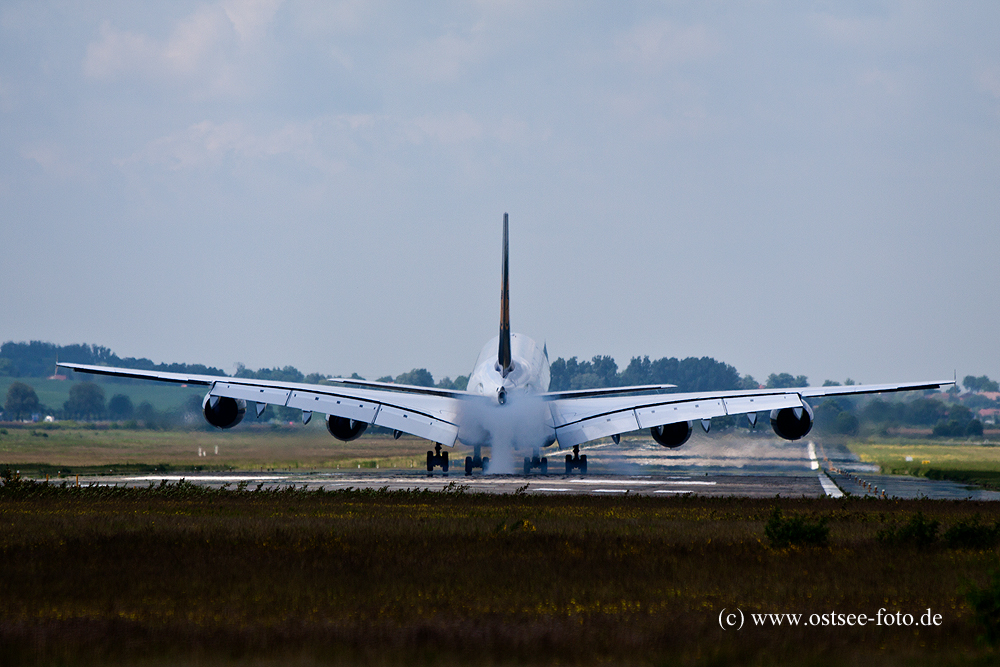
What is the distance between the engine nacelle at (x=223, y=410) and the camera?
157 ft

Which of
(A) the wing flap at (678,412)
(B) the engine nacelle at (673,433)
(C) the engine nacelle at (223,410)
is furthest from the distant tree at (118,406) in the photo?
(A) the wing flap at (678,412)

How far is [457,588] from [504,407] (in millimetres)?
34043

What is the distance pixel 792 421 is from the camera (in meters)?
48.9

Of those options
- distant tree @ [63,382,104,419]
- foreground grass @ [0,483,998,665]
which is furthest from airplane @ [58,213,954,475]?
distant tree @ [63,382,104,419]

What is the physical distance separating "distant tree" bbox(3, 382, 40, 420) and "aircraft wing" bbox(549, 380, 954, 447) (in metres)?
67.8

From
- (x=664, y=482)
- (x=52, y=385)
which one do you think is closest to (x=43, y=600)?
(x=664, y=482)

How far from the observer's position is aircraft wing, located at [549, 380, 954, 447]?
4806 centimetres

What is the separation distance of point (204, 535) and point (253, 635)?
1173 centimetres

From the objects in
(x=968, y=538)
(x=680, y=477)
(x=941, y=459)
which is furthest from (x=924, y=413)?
(x=968, y=538)

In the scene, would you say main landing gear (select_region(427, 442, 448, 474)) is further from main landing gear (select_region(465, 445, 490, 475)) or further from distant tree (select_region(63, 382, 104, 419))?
distant tree (select_region(63, 382, 104, 419))

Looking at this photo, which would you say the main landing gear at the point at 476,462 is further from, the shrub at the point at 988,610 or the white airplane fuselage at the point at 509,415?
the shrub at the point at 988,610

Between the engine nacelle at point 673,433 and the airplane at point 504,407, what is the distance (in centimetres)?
5

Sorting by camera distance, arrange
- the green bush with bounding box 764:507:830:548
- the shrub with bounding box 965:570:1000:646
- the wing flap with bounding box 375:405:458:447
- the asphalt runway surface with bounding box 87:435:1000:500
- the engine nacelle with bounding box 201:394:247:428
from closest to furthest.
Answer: the shrub with bounding box 965:570:1000:646 < the green bush with bounding box 764:507:830:548 < the asphalt runway surface with bounding box 87:435:1000:500 < the engine nacelle with bounding box 201:394:247:428 < the wing flap with bounding box 375:405:458:447

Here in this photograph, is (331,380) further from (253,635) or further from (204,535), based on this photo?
(253,635)
